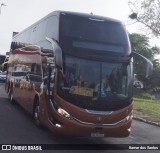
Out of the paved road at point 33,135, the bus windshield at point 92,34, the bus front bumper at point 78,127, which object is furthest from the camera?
the bus windshield at point 92,34

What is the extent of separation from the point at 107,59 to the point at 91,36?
0.96m

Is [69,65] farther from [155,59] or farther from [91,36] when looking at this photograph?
[155,59]

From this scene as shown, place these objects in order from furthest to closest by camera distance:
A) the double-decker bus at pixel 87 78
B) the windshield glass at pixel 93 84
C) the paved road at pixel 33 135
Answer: the paved road at pixel 33 135 → the windshield glass at pixel 93 84 → the double-decker bus at pixel 87 78

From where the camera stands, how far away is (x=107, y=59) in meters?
12.2

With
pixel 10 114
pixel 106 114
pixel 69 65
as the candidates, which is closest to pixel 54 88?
pixel 69 65

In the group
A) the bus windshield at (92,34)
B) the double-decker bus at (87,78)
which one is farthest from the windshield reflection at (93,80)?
the bus windshield at (92,34)

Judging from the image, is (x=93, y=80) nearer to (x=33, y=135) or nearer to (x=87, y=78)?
(x=87, y=78)

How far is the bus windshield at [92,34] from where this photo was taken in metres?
12.3

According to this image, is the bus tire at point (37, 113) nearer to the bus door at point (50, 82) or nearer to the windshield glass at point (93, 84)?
the bus door at point (50, 82)

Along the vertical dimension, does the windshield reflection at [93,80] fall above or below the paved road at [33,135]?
above

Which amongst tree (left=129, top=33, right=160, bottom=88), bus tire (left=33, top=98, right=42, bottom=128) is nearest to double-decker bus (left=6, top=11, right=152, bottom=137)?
bus tire (left=33, top=98, right=42, bottom=128)

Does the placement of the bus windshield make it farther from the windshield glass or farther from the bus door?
the bus door

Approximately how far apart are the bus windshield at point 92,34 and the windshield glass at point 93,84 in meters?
0.57

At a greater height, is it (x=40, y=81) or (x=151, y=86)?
(x=40, y=81)
